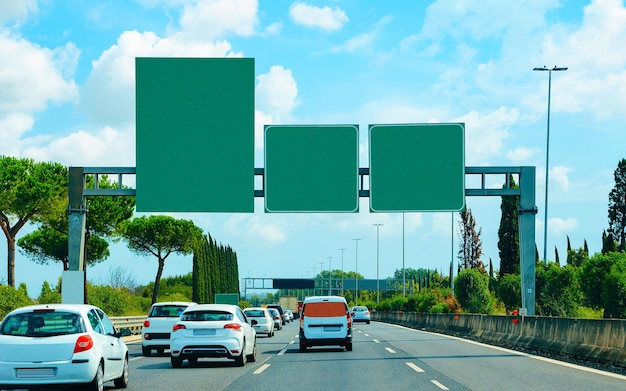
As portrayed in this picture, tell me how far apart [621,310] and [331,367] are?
29.4m

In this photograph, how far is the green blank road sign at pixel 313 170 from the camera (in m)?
29.0

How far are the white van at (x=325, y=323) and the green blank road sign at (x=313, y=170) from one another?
144 inches

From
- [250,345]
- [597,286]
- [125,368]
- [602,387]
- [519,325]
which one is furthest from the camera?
[597,286]

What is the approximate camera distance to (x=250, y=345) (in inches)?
860

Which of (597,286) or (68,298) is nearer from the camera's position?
(68,298)

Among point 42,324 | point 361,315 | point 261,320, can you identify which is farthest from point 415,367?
point 361,315

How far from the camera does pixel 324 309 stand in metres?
26.8

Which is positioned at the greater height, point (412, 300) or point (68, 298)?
point (68, 298)

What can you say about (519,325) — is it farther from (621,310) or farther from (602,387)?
(621,310)

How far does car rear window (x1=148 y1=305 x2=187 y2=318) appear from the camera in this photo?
88.0 feet

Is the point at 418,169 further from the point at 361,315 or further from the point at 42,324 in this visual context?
the point at 361,315

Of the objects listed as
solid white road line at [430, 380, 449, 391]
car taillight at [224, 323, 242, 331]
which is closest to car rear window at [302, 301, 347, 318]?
car taillight at [224, 323, 242, 331]

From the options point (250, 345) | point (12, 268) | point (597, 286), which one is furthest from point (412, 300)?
point (250, 345)

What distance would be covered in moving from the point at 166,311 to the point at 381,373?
11.2m
